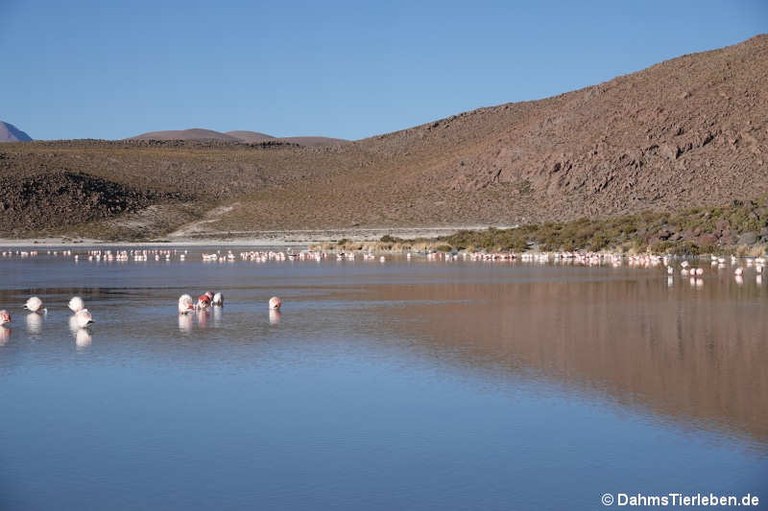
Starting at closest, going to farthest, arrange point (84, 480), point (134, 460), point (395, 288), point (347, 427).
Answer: point (84, 480), point (134, 460), point (347, 427), point (395, 288)

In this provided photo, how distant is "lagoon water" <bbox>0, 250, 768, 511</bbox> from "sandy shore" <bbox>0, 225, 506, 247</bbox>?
4364 cm

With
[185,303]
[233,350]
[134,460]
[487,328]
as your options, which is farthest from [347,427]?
[185,303]

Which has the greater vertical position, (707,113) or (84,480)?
(707,113)

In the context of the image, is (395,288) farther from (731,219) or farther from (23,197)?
(23,197)

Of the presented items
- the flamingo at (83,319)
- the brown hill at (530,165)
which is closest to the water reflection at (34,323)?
the flamingo at (83,319)

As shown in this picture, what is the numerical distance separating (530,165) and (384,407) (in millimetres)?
65165

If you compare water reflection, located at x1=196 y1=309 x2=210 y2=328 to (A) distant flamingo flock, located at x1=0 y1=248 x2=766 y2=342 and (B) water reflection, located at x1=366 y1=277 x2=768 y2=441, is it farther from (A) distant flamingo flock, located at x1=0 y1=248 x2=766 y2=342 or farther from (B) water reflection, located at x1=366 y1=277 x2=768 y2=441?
(B) water reflection, located at x1=366 y1=277 x2=768 y2=441

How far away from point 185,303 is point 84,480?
998 centimetres

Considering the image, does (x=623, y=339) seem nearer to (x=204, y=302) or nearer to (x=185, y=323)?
(x=185, y=323)

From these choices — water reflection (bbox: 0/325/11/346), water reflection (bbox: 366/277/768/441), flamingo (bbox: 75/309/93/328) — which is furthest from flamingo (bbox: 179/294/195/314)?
water reflection (bbox: 366/277/768/441)

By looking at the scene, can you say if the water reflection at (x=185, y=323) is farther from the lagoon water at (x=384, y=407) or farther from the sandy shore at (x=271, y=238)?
the sandy shore at (x=271, y=238)

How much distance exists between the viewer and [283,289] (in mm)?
22562

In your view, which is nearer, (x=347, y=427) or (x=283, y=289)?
(x=347, y=427)

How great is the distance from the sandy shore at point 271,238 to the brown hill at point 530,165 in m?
2.41
